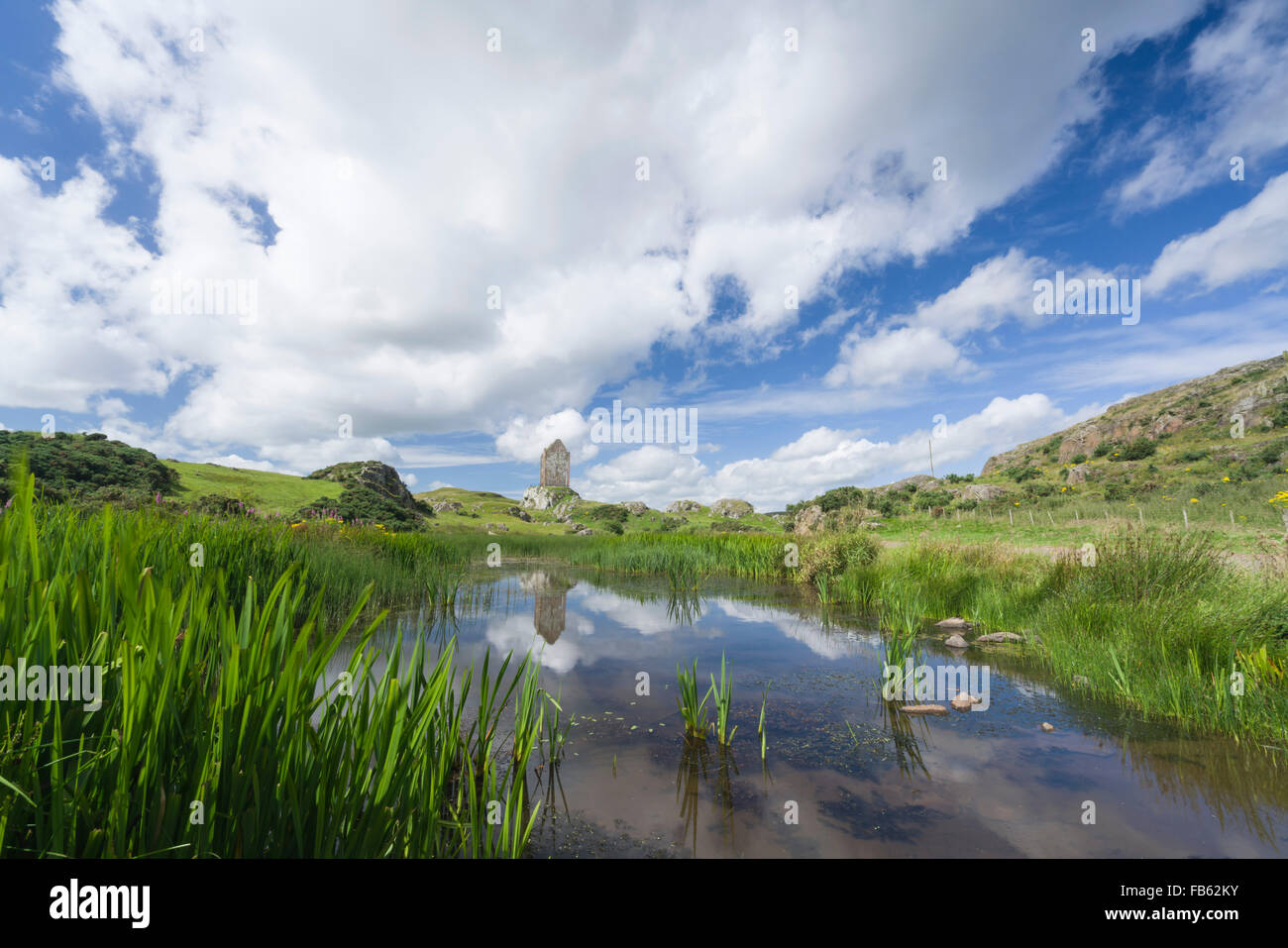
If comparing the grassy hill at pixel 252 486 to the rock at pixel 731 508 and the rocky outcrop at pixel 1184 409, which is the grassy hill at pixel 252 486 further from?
the rocky outcrop at pixel 1184 409

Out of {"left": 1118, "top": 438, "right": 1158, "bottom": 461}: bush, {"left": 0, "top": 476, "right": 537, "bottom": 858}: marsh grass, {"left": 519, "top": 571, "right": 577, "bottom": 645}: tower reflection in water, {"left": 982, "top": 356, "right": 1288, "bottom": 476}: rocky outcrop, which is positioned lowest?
{"left": 519, "top": 571, "right": 577, "bottom": 645}: tower reflection in water

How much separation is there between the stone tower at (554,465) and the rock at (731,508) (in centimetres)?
4052

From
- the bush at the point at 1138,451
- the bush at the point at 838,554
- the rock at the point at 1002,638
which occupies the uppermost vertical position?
the bush at the point at 1138,451

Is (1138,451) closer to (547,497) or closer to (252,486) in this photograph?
(252,486)

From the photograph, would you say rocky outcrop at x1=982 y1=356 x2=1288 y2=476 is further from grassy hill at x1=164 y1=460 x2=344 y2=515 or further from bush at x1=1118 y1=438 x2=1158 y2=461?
grassy hill at x1=164 y1=460 x2=344 y2=515

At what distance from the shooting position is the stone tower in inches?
4641

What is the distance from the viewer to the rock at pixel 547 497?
4138 inches

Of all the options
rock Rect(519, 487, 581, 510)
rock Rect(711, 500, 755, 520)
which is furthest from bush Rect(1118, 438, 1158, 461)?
rock Rect(519, 487, 581, 510)

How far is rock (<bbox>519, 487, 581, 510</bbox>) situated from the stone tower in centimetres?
291

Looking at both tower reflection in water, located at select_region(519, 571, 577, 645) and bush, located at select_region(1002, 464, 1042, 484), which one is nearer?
tower reflection in water, located at select_region(519, 571, 577, 645)

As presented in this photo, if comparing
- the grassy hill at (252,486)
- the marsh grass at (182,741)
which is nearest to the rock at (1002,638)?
the marsh grass at (182,741)

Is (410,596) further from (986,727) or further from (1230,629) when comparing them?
(1230,629)

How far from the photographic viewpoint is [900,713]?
233 inches
